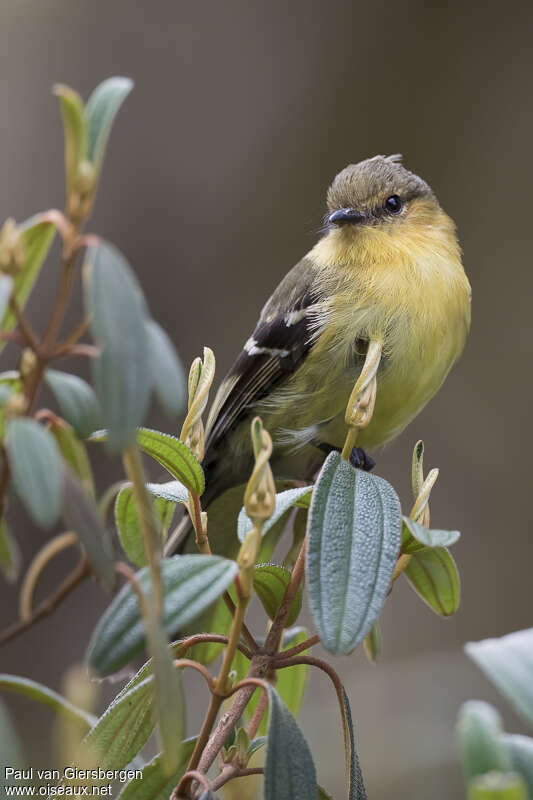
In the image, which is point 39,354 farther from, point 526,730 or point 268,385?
point 526,730

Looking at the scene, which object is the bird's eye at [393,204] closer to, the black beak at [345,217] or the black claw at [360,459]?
the black beak at [345,217]

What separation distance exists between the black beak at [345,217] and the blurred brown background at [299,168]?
7.08ft

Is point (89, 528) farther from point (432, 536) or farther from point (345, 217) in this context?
point (345, 217)

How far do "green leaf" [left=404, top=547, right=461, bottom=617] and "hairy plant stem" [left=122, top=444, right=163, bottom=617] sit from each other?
574mm

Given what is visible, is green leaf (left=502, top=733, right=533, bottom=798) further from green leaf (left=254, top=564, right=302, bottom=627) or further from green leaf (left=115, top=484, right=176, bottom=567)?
green leaf (left=115, top=484, right=176, bottom=567)

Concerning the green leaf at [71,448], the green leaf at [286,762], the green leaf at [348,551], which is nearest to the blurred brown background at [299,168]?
the green leaf at [348,551]

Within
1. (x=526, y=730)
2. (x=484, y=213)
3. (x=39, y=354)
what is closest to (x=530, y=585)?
(x=526, y=730)

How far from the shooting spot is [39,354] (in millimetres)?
813

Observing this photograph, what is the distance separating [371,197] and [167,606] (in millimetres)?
1974

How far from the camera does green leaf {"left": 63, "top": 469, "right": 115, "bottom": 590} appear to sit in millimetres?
792

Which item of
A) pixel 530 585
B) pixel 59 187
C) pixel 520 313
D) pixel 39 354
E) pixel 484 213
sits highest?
pixel 39 354

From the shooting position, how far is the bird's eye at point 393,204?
2.70 m

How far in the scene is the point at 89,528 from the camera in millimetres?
801

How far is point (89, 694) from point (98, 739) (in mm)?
164
